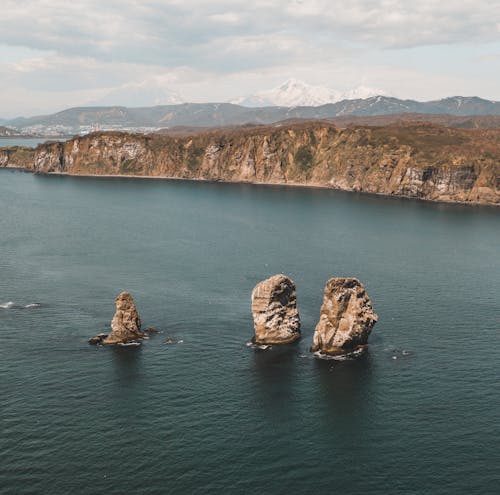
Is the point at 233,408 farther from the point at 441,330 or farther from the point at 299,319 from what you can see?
the point at 441,330

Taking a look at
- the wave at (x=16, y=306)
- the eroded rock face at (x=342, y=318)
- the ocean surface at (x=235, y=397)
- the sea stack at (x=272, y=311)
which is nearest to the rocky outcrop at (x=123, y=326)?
the ocean surface at (x=235, y=397)

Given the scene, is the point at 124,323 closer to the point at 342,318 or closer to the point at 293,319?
the point at 293,319

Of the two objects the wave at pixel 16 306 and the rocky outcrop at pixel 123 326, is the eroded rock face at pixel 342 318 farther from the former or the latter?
the wave at pixel 16 306

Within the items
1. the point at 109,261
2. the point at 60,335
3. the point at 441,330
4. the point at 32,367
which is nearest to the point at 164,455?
the point at 32,367

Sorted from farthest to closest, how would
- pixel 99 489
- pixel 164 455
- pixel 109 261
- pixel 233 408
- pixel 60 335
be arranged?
pixel 109 261 < pixel 60 335 < pixel 233 408 < pixel 164 455 < pixel 99 489

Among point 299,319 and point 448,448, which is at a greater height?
point 299,319

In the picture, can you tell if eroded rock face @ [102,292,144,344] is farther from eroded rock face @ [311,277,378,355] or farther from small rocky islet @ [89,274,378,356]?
eroded rock face @ [311,277,378,355]

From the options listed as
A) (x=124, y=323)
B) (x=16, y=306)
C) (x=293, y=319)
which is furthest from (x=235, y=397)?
(x=16, y=306)
